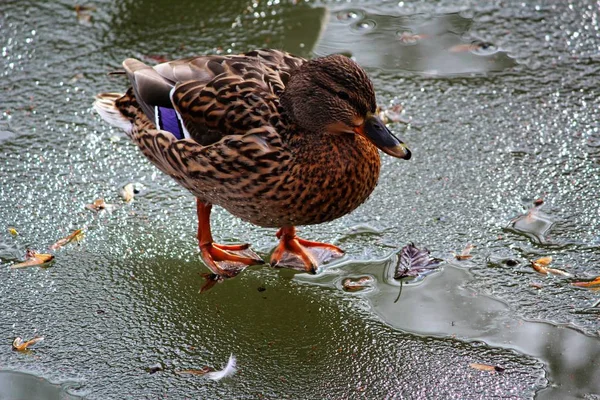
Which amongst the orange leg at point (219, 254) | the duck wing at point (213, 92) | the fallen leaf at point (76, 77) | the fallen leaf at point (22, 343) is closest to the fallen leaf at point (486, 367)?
the orange leg at point (219, 254)

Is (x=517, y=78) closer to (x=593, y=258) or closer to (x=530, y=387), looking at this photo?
(x=593, y=258)

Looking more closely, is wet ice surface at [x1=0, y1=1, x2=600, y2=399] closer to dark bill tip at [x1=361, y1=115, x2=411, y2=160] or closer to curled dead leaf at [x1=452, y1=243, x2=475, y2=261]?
curled dead leaf at [x1=452, y1=243, x2=475, y2=261]

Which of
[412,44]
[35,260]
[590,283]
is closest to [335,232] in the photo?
[590,283]

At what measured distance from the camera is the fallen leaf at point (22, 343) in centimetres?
324

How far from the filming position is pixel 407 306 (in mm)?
3418

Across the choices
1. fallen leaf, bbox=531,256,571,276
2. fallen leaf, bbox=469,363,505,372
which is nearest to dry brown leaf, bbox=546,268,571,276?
fallen leaf, bbox=531,256,571,276

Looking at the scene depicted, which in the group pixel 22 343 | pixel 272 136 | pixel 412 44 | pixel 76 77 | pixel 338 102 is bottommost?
pixel 22 343

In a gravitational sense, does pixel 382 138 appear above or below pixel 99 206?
above

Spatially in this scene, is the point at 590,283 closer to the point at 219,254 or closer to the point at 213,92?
the point at 219,254

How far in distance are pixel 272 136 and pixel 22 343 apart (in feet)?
4.42

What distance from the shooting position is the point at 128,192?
413 cm

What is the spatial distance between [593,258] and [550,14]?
234 cm

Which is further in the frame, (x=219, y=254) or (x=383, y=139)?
(x=219, y=254)

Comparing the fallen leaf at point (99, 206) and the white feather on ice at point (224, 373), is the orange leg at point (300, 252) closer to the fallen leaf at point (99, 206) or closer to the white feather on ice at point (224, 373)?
the white feather on ice at point (224, 373)
